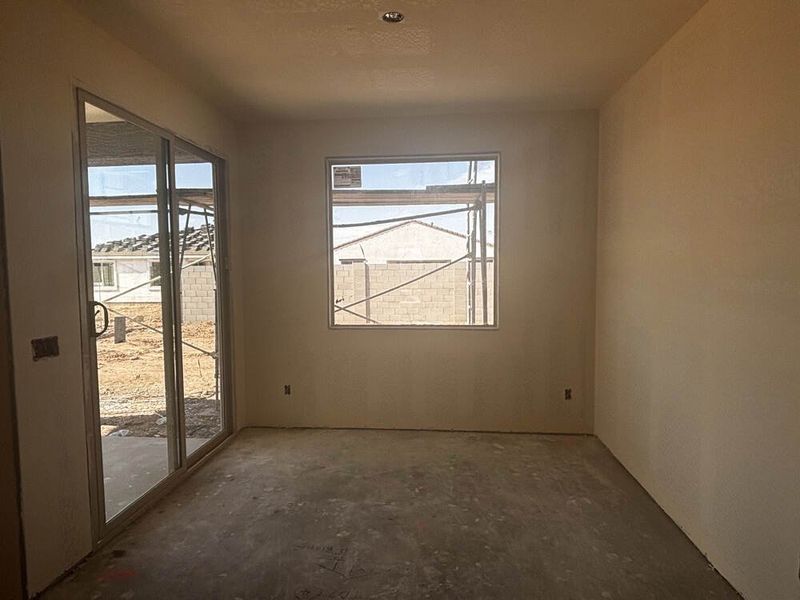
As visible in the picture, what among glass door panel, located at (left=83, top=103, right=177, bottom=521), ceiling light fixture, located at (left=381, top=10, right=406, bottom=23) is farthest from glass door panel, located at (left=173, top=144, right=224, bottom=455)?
ceiling light fixture, located at (left=381, top=10, right=406, bottom=23)

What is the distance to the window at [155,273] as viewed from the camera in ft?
9.18

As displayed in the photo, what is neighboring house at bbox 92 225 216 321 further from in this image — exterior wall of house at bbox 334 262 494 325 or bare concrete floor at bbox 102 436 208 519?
exterior wall of house at bbox 334 262 494 325

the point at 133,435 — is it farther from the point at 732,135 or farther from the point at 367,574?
the point at 732,135

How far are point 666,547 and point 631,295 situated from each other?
57.8 inches

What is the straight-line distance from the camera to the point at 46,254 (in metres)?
1.98

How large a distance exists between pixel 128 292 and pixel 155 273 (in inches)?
8.3

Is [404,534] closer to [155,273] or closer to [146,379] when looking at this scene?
[146,379]

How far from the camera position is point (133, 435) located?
10.9 feet

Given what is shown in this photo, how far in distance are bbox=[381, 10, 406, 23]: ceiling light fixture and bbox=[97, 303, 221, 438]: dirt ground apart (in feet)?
6.77

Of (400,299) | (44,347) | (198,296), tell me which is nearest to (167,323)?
(198,296)

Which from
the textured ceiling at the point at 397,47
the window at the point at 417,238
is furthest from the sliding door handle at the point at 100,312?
the window at the point at 417,238

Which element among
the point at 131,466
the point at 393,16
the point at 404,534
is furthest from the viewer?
the point at 131,466

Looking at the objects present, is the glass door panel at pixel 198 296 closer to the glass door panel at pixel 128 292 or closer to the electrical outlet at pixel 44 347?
the glass door panel at pixel 128 292

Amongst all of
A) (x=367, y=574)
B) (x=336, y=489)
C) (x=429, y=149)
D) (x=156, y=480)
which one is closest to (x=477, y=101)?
(x=429, y=149)
